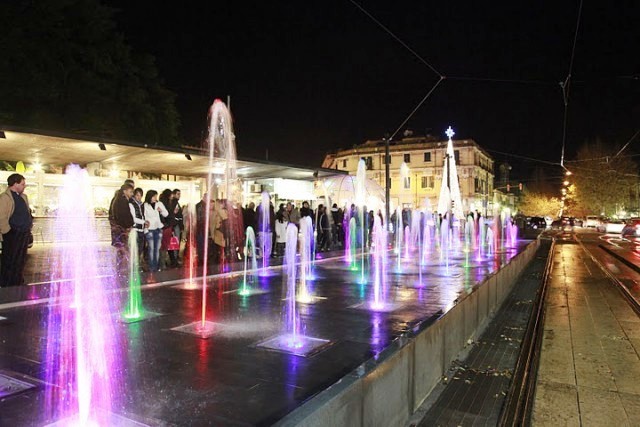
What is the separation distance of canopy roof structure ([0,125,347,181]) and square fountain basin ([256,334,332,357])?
31.8 feet

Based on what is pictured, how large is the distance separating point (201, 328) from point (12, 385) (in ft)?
7.67

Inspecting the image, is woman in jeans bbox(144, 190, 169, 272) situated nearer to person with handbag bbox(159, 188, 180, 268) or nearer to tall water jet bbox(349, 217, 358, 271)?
person with handbag bbox(159, 188, 180, 268)

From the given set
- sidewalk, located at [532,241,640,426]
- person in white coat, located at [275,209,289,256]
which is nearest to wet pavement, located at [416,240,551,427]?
sidewalk, located at [532,241,640,426]

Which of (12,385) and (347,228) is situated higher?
(347,228)

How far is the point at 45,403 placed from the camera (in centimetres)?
369

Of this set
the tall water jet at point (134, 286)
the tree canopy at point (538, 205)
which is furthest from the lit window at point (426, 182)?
the tall water jet at point (134, 286)

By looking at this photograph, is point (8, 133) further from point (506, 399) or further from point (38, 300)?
point (506, 399)

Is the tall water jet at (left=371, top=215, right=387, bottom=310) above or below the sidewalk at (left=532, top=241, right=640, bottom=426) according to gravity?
above

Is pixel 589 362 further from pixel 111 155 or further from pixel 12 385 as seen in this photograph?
pixel 111 155

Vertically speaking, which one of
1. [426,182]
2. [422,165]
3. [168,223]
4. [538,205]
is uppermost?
[422,165]

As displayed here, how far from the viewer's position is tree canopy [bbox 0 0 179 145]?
19.5 meters

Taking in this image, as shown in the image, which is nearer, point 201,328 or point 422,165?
point 201,328

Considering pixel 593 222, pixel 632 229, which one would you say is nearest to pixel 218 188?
pixel 632 229

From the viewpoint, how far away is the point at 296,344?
17.8 ft
